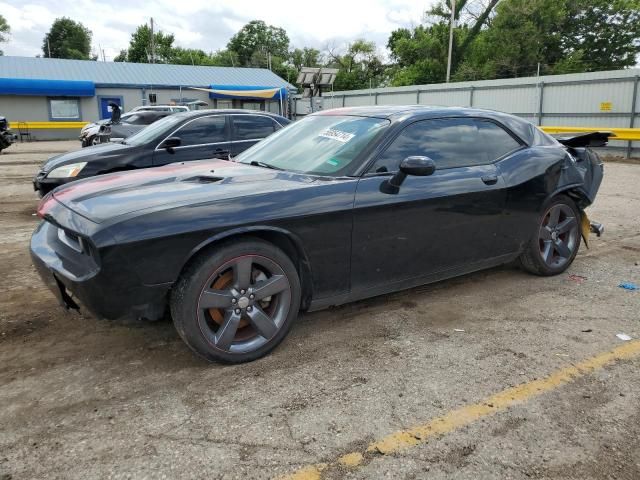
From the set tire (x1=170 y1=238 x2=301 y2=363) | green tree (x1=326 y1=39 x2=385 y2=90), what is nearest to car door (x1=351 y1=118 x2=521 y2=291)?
tire (x1=170 y1=238 x2=301 y2=363)

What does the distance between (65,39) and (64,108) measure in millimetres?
65091

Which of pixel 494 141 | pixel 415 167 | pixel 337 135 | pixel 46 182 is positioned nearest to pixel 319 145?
pixel 337 135

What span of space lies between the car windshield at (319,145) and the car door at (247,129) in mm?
3435

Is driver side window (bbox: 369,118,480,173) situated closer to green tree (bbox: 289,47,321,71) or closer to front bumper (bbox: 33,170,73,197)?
front bumper (bbox: 33,170,73,197)

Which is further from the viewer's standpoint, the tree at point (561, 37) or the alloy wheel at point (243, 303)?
the tree at point (561, 37)

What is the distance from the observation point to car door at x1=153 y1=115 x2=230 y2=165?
7.39 m

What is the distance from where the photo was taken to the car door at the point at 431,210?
356 cm

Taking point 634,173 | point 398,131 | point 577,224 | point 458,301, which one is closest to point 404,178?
point 398,131

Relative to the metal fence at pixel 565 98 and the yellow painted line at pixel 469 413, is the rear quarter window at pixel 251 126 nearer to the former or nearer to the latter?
the yellow painted line at pixel 469 413

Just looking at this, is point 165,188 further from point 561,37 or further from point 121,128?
point 561,37

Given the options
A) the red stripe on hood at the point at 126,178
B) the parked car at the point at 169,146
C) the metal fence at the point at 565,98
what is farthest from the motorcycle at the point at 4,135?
the red stripe on hood at the point at 126,178

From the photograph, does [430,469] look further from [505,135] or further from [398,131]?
[505,135]

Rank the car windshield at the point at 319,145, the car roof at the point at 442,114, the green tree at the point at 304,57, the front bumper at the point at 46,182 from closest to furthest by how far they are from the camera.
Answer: the car windshield at the point at 319,145
the car roof at the point at 442,114
the front bumper at the point at 46,182
the green tree at the point at 304,57

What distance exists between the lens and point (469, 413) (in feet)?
8.88
